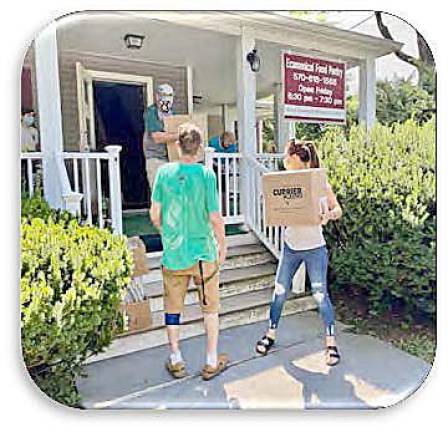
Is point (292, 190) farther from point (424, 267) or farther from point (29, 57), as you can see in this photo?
point (29, 57)

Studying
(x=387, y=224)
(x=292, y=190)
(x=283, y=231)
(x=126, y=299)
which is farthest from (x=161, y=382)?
(x=387, y=224)

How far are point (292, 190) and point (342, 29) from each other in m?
0.64

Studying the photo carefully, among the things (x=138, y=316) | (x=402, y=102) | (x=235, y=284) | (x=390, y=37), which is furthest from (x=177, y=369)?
(x=390, y=37)

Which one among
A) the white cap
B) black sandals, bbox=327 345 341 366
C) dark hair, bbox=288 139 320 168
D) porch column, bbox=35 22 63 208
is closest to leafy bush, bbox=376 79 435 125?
dark hair, bbox=288 139 320 168

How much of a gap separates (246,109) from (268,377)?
3.39 feet

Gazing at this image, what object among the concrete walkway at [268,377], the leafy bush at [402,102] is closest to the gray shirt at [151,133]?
the concrete walkway at [268,377]

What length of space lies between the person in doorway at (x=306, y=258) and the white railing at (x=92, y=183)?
642mm

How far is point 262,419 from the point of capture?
1.84m

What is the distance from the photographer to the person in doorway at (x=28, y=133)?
6.09 ft

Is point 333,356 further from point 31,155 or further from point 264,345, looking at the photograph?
point 31,155

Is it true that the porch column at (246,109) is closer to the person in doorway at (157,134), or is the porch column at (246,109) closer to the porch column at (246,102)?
the porch column at (246,102)

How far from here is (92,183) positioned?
1.96 meters

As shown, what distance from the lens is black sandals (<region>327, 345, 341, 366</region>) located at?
1892 mm

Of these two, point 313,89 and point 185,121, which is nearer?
point 185,121
